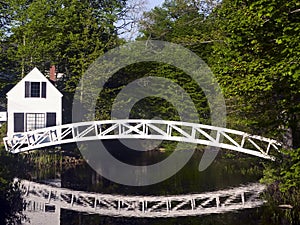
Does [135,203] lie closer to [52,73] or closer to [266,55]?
[266,55]

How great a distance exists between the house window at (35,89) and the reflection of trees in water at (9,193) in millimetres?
3931

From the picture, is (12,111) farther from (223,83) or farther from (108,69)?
(223,83)

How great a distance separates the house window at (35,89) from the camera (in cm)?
2344

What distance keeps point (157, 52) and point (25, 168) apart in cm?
1040

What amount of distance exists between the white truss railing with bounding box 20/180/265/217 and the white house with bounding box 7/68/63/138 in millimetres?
7660

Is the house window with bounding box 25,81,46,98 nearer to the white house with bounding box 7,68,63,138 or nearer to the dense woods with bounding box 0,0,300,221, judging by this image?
the white house with bounding box 7,68,63,138

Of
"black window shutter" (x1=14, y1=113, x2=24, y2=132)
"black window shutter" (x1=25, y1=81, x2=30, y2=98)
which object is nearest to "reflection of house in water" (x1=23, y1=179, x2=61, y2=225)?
"black window shutter" (x1=14, y1=113, x2=24, y2=132)

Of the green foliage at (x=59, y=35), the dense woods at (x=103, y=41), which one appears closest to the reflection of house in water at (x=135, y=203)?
the dense woods at (x=103, y=41)

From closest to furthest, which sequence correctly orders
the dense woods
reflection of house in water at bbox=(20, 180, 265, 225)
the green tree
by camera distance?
the green tree, reflection of house in water at bbox=(20, 180, 265, 225), the dense woods

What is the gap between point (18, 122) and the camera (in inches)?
914

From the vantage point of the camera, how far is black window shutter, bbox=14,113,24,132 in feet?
76.0

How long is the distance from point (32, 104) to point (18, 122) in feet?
3.70

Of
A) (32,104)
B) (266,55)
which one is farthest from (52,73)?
(266,55)

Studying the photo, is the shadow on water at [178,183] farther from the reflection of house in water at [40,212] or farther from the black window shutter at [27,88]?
the black window shutter at [27,88]
